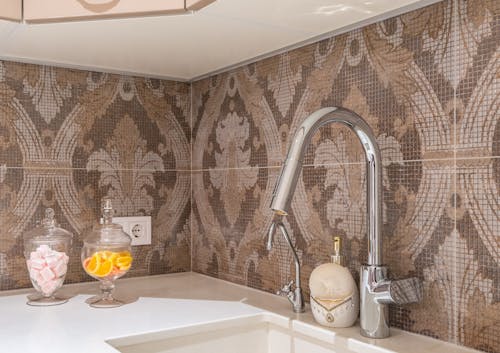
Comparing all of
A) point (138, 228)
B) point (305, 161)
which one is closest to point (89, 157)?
point (138, 228)

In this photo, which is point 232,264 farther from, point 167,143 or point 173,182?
point 167,143

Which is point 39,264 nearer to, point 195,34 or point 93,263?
point 93,263

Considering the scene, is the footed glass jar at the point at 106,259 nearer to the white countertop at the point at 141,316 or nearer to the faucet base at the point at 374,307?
the white countertop at the point at 141,316

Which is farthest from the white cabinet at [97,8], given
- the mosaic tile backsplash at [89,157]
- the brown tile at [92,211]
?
the brown tile at [92,211]

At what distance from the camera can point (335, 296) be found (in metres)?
1.02

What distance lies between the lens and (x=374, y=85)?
109cm

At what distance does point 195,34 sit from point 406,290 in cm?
72

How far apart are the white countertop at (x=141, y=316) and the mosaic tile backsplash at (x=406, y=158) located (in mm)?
80

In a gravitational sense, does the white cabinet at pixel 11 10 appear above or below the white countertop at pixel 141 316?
above

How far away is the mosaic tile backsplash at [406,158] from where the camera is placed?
89cm

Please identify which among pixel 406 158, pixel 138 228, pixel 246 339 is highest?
pixel 406 158

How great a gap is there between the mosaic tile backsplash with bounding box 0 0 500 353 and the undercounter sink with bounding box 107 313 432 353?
0.14 m

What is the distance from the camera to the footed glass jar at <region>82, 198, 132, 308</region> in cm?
123

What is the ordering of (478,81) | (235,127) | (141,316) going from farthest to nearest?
(235,127) < (141,316) < (478,81)
